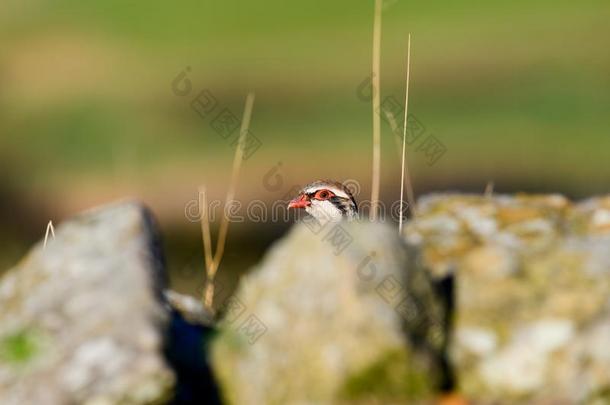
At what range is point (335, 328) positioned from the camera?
5.10 m

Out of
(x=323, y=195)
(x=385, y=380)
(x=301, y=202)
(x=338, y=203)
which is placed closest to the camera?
(x=385, y=380)

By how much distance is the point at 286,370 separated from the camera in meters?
5.18

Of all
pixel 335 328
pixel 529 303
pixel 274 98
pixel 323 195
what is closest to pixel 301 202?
pixel 323 195

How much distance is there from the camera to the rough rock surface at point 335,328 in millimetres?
5066

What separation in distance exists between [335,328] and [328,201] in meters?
5.60

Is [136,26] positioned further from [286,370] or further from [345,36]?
[286,370]

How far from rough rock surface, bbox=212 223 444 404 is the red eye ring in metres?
5.17

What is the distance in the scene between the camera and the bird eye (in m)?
10.7

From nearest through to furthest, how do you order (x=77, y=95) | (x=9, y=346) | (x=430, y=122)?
(x=9, y=346) → (x=430, y=122) → (x=77, y=95)

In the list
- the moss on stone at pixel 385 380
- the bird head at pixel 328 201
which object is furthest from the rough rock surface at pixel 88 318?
the bird head at pixel 328 201

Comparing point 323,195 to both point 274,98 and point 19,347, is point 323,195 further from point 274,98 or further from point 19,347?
point 274,98

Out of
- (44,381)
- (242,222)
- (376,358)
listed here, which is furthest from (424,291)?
(242,222)

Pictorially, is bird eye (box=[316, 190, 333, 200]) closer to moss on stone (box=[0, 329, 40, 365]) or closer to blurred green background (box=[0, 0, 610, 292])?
moss on stone (box=[0, 329, 40, 365])

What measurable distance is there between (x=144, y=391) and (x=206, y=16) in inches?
1012
